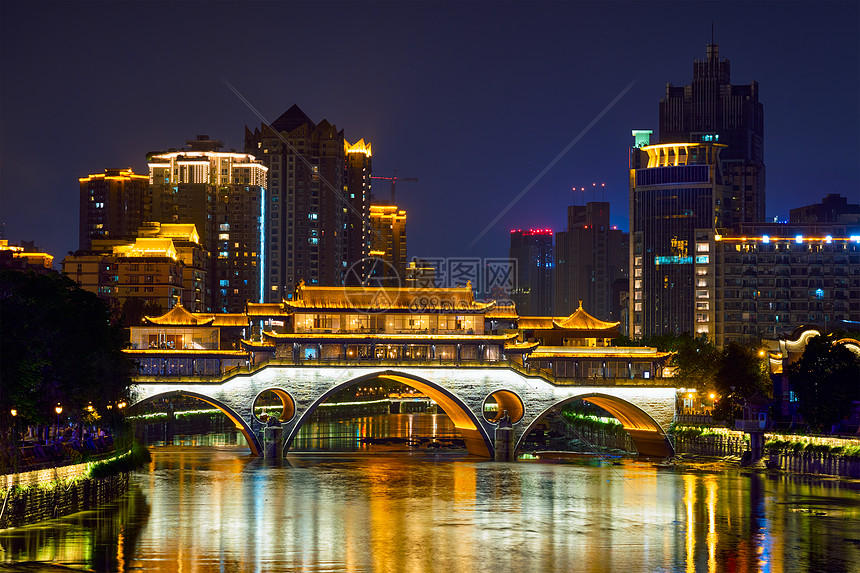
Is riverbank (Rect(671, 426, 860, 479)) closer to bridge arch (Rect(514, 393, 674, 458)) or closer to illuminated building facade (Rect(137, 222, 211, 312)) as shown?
bridge arch (Rect(514, 393, 674, 458))

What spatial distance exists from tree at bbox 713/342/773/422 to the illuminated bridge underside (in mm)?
6131

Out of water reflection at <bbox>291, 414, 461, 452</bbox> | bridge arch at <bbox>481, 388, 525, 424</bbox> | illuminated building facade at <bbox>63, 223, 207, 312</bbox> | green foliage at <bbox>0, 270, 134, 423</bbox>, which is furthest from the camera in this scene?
illuminated building facade at <bbox>63, 223, 207, 312</bbox>

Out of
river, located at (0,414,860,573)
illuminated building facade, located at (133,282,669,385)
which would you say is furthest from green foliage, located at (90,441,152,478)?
illuminated building facade, located at (133,282,669,385)

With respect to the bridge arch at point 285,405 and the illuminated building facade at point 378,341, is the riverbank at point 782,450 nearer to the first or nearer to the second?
the illuminated building facade at point 378,341

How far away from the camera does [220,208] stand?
18000cm

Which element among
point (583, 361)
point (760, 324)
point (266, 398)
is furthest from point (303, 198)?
point (583, 361)

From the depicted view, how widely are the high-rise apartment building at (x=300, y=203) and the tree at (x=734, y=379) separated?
10543 centimetres

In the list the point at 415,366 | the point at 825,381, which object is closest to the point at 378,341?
the point at 415,366

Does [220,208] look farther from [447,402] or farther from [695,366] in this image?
[695,366]

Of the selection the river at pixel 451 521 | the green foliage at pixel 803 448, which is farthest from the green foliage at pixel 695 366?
the river at pixel 451 521

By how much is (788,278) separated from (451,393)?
91517 millimetres

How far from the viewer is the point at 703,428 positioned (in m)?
86.3

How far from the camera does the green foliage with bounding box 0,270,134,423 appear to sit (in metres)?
49.6

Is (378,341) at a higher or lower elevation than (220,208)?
lower
